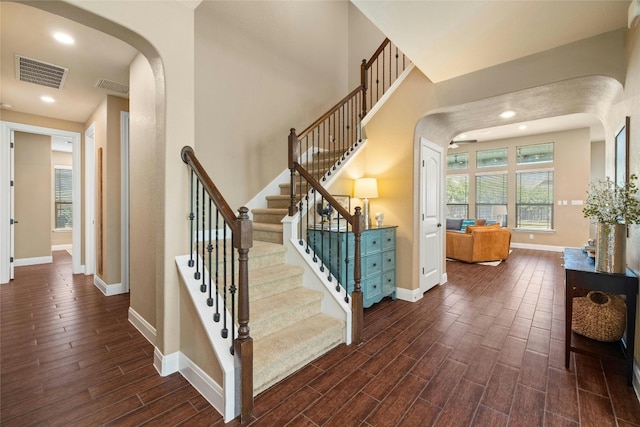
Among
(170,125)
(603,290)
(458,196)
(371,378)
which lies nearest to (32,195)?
(170,125)

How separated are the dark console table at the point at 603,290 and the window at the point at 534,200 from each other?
6575 millimetres

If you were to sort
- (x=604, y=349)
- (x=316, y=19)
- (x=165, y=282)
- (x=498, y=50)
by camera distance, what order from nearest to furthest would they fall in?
1. (x=165, y=282)
2. (x=604, y=349)
3. (x=498, y=50)
4. (x=316, y=19)

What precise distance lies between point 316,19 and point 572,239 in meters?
8.21

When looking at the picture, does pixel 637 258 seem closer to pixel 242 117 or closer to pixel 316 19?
pixel 242 117

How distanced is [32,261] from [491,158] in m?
11.7

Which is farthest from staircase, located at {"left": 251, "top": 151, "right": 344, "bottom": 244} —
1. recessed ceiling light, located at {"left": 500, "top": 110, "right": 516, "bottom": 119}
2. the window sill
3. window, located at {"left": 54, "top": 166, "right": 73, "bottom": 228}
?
window, located at {"left": 54, "top": 166, "right": 73, "bottom": 228}

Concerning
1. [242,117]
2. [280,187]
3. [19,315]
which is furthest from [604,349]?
[19,315]

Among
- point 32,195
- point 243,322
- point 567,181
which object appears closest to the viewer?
point 243,322

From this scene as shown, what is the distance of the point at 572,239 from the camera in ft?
24.1

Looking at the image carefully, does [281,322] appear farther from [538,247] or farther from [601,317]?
[538,247]

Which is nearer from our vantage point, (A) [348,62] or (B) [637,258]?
(B) [637,258]

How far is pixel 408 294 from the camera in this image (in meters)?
3.73

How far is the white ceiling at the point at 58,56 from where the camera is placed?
2.37m

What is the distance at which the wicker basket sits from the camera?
2307 mm
